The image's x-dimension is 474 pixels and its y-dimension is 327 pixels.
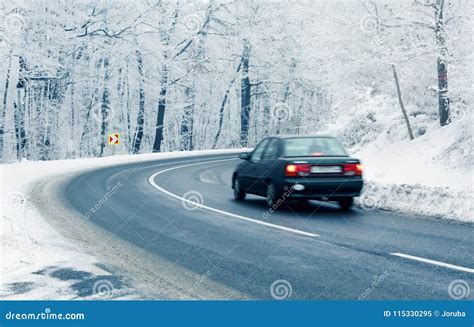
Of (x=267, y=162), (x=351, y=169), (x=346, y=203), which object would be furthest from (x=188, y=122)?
(x=351, y=169)

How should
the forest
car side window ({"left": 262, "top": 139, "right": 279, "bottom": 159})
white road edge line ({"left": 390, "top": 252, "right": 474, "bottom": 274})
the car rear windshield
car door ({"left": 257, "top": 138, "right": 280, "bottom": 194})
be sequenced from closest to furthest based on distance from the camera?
white road edge line ({"left": 390, "top": 252, "right": 474, "bottom": 274}) → the car rear windshield → car door ({"left": 257, "top": 138, "right": 280, "bottom": 194}) → car side window ({"left": 262, "top": 139, "right": 279, "bottom": 159}) → the forest

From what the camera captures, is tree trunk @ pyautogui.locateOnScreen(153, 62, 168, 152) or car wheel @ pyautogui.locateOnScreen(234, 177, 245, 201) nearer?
car wheel @ pyautogui.locateOnScreen(234, 177, 245, 201)

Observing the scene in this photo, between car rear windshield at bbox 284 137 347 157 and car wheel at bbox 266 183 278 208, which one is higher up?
car rear windshield at bbox 284 137 347 157

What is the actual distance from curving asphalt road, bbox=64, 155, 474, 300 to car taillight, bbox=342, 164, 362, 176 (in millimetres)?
826

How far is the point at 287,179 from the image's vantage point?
13.2 metres

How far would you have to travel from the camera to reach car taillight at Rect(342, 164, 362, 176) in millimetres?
13383

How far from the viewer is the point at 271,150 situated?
1444cm

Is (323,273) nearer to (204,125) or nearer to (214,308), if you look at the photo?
Answer: (214,308)

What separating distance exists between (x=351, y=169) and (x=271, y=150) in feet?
6.29

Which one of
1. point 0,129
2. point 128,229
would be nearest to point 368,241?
point 128,229

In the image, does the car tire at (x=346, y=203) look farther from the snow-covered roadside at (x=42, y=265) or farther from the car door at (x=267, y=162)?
the snow-covered roadside at (x=42, y=265)

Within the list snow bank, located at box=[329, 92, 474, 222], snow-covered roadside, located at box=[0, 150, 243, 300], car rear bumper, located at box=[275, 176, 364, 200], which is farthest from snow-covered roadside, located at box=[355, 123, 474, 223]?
snow-covered roadside, located at box=[0, 150, 243, 300]

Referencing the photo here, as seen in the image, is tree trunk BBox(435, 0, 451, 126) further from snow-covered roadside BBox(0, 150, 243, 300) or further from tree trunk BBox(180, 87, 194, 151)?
tree trunk BBox(180, 87, 194, 151)

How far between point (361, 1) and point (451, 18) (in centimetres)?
427
